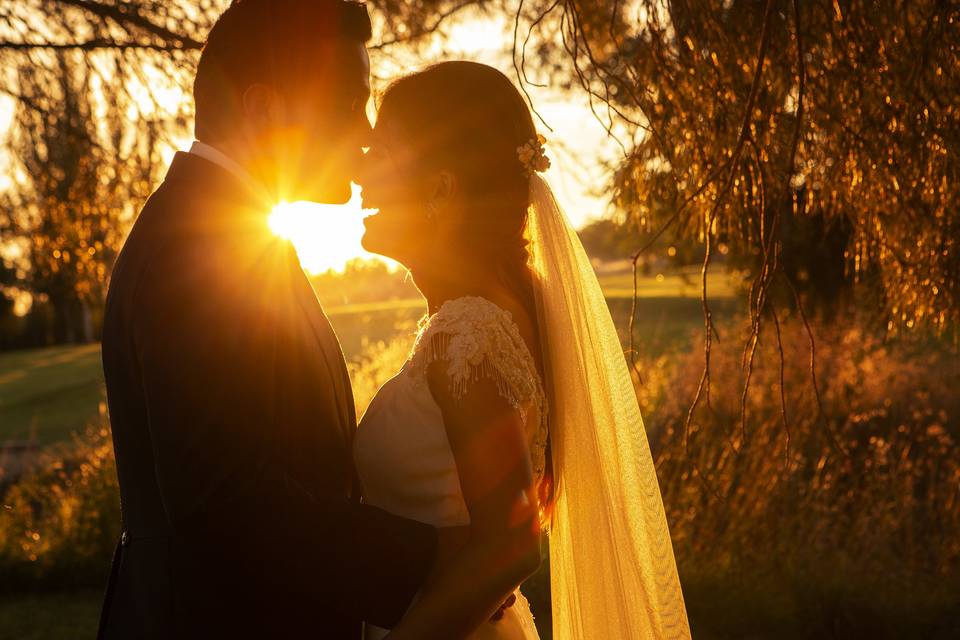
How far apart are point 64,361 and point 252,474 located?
107 ft

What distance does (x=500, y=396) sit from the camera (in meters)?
2.10

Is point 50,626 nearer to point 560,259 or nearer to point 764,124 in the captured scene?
point 560,259

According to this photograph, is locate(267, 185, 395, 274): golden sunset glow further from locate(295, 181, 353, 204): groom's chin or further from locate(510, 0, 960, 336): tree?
locate(510, 0, 960, 336): tree

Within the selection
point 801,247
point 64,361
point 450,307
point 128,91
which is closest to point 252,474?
point 450,307

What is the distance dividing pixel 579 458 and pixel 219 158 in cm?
138

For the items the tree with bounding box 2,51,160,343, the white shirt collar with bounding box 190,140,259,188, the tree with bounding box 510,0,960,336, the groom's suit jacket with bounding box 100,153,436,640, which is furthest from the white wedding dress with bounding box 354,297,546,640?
the tree with bounding box 2,51,160,343

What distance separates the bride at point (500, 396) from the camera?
2.04 m

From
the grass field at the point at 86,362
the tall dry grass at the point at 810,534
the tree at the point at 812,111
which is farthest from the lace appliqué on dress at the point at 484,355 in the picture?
the grass field at the point at 86,362

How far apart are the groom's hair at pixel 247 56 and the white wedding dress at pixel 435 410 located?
77 cm

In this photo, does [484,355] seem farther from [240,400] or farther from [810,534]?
[810,534]

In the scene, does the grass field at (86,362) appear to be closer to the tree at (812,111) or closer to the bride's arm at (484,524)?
the tree at (812,111)

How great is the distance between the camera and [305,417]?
82.2 inches

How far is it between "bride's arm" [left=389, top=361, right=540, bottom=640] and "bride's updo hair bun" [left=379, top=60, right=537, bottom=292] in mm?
614

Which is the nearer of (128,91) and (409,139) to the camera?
(409,139)
